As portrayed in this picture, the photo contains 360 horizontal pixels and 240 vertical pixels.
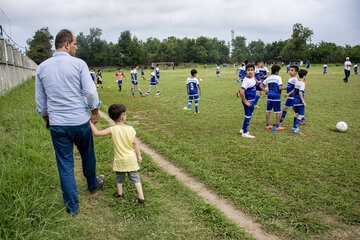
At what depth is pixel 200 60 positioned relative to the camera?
301ft

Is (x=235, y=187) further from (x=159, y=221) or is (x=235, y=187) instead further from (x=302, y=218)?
(x=159, y=221)

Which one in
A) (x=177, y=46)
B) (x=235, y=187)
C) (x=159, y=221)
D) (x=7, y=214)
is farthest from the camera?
(x=177, y=46)

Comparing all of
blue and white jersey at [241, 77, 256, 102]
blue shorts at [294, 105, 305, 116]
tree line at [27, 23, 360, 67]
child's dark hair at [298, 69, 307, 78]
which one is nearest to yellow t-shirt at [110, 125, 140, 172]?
blue and white jersey at [241, 77, 256, 102]

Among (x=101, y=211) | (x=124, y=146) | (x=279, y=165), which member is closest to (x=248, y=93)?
(x=279, y=165)

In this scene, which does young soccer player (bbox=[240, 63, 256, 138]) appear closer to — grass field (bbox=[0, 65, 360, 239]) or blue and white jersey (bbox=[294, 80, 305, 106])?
grass field (bbox=[0, 65, 360, 239])

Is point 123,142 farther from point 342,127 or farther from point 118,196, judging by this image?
point 342,127

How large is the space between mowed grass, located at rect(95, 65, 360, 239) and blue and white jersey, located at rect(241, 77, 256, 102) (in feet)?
3.59

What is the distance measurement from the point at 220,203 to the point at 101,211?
1739mm

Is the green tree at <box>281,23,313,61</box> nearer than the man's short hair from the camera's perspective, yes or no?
No

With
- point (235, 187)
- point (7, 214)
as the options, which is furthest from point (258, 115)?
point (7, 214)

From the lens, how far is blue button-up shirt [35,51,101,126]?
2895 mm

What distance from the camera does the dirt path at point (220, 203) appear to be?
2.91 m

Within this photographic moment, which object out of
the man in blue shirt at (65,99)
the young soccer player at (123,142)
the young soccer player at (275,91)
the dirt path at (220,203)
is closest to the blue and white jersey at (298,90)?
the young soccer player at (275,91)

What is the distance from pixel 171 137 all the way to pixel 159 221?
3619 mm
